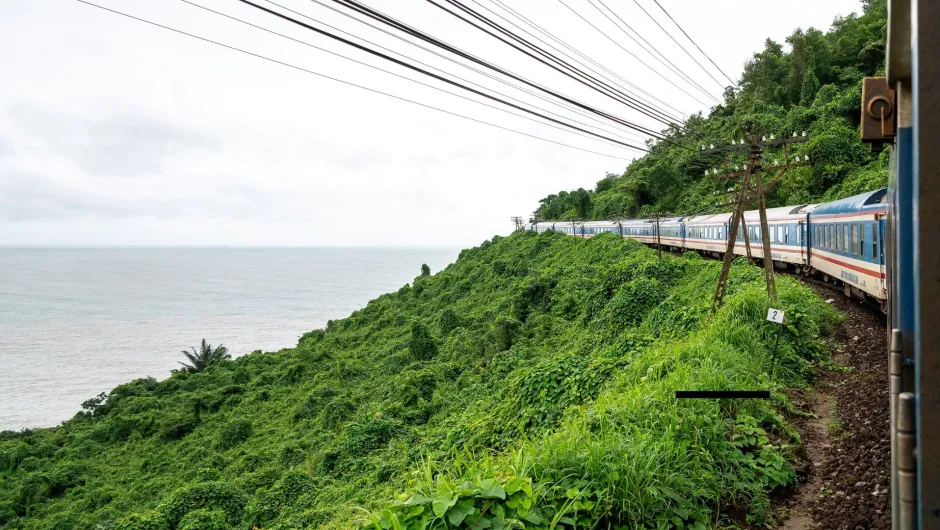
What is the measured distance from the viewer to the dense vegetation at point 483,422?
14.3ft

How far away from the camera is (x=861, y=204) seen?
467 inches

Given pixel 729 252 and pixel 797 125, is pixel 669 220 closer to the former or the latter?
pixel 797 125

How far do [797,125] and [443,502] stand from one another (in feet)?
133

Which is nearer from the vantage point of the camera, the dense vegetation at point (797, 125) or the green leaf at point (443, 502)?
the green leaf at point (443, 502)

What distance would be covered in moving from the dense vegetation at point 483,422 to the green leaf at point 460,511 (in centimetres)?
1

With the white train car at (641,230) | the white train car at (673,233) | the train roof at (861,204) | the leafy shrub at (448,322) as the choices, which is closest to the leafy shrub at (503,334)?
the leafy shrub at (448,322)

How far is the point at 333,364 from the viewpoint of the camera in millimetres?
31547

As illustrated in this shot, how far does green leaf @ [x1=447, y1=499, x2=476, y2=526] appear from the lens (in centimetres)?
361

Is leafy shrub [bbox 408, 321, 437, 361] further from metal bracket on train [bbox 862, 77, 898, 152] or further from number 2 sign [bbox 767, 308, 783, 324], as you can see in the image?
metal bracket on train [bbox 862, 77, 898, 152]

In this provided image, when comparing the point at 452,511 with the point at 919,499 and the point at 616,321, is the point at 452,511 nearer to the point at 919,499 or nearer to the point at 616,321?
the point at 919,499

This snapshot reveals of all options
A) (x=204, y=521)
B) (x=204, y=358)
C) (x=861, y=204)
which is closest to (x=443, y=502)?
(x=861, y=204)

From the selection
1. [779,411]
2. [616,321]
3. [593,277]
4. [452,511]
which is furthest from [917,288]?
[593,277]

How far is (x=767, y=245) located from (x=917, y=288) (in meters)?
11.4

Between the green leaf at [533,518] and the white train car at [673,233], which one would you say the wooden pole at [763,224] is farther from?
the white train car at [673,233]
